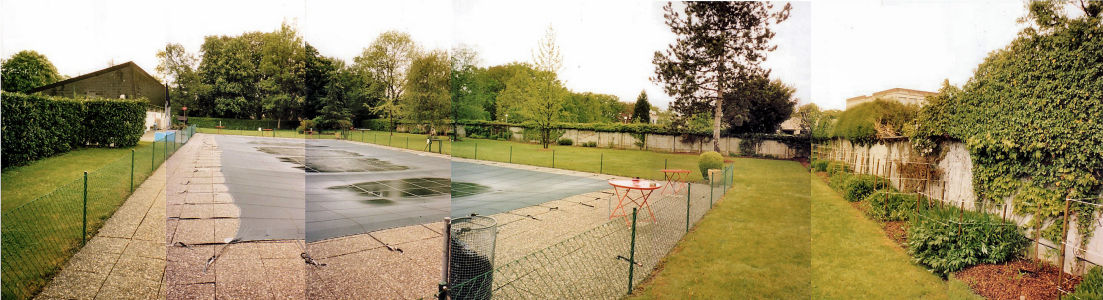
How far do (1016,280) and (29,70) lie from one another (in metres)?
9.11

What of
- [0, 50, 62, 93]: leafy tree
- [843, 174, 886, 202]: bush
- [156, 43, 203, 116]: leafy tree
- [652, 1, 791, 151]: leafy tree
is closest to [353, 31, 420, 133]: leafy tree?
[156, 43, 203, 116]: leafy tree

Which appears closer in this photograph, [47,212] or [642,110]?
[47,212]

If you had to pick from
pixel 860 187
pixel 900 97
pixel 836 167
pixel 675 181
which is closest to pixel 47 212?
pixel 675 181

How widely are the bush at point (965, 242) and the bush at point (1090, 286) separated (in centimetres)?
69

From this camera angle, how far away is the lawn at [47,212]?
114 inches

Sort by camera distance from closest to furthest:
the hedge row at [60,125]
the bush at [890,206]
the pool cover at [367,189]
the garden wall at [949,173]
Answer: the garden wall at [949,173], the pool cover at [367,189], the bush at [890,206], the hedge row at [60,125]

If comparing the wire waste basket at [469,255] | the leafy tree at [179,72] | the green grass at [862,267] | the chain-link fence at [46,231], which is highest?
the leafy tree at [179,72]

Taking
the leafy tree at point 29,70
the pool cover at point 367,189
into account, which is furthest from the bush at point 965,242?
the leafy tree at point 29,70

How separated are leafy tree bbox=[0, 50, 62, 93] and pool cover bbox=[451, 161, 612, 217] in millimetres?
3531

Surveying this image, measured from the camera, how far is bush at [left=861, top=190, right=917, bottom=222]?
555cm

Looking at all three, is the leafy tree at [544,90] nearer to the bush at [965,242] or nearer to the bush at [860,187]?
the bush at [965,242]

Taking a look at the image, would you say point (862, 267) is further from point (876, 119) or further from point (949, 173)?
point (876, 119)

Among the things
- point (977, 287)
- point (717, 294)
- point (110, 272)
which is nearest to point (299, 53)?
point (110, 272)

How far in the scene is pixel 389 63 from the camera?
312 centimetres
